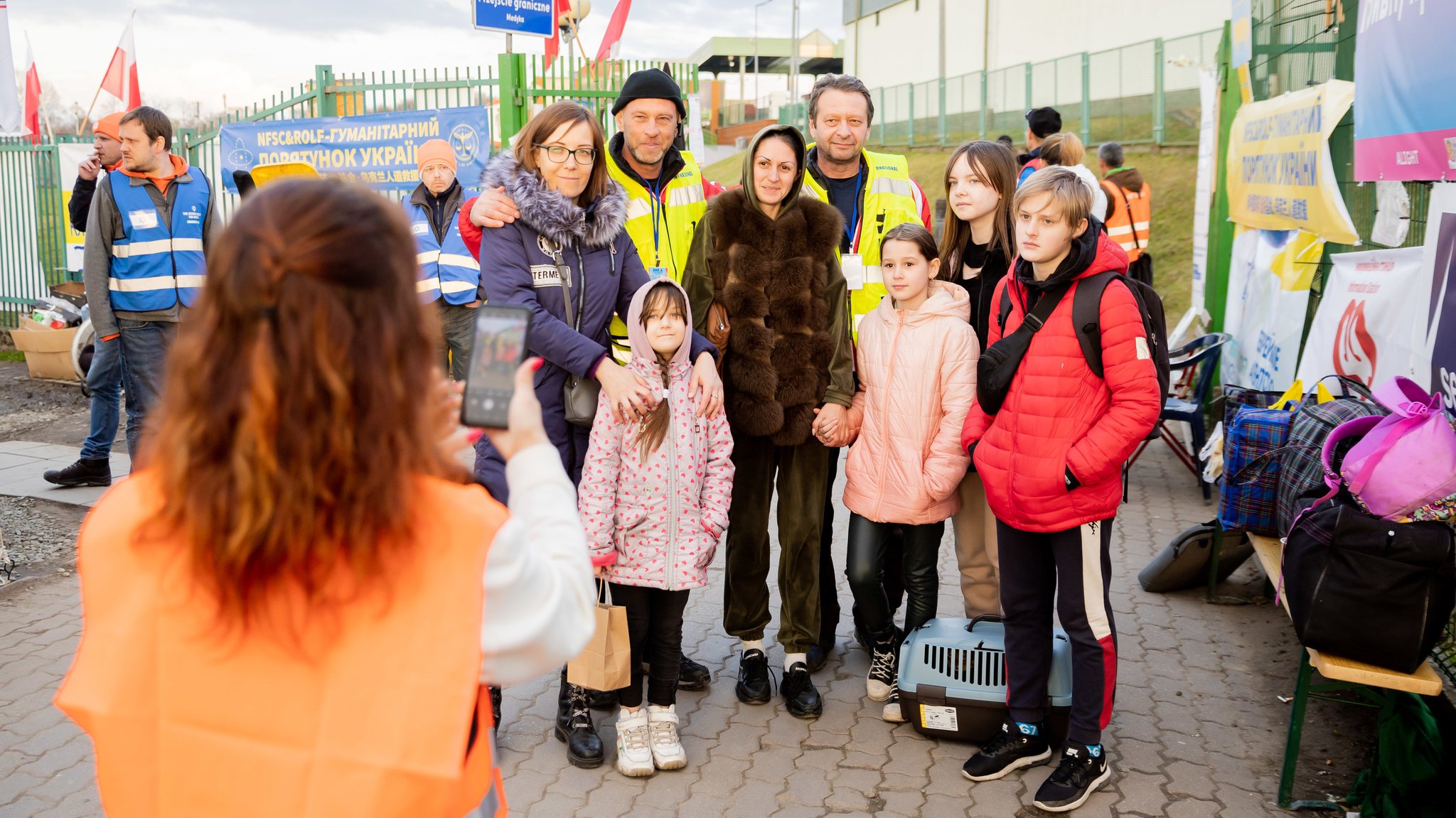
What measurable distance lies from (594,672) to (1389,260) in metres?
3.68

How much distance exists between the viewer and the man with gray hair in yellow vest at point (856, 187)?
4.15 meters

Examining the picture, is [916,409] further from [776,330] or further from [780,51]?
[780,51]

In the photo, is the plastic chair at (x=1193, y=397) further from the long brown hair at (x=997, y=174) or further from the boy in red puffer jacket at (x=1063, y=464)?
the boy in red puffer jacket at (x=1063, y=464)

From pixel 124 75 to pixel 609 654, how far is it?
407 inches


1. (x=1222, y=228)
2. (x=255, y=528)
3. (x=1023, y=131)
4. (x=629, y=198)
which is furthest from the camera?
(x=1023, y=131)

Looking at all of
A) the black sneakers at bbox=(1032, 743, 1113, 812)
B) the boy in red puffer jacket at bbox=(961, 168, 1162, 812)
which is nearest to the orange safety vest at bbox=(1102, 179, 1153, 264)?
the boy in red puffer jacket at bbox=(961, 168, 1162, 812)

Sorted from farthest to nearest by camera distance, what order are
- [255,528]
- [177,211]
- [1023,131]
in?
[1023,131] → [177,211] → [255,528]

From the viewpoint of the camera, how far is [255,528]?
1.23 meters

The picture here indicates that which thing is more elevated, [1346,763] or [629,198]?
[629,198]

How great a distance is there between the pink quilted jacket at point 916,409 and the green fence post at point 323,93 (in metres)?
8.40

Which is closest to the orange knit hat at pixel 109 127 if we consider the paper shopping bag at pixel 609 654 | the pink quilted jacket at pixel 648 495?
the pink quilted jacket at pixel 648 495

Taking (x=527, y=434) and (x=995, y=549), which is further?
(x=995, y=549)

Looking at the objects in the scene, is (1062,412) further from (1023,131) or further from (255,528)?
(1023,131)

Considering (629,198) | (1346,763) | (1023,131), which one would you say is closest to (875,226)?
(629,198)
